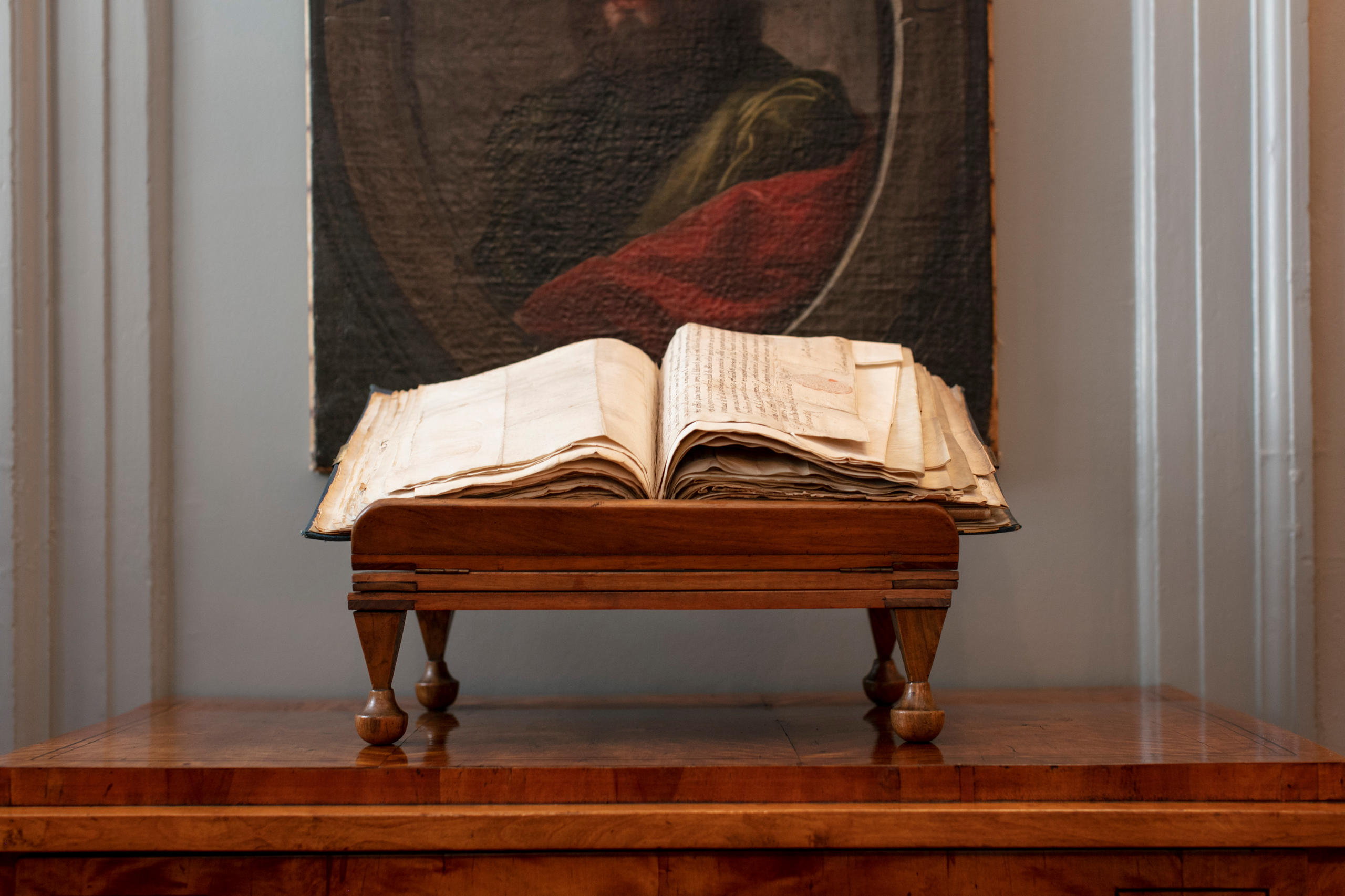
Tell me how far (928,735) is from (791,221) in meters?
0.84

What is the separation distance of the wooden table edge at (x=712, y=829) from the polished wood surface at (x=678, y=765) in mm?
24

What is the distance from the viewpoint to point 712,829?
92 cm

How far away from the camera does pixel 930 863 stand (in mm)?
929

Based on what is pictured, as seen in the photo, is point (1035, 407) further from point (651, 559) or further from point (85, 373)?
point (85, 373)

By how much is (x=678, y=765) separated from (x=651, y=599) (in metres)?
0.17

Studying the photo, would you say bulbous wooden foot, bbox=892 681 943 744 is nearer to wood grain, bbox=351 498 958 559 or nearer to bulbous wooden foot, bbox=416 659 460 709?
wood grain, bbox=351 498 958 559

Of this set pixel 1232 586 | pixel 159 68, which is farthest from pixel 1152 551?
pixel 159 68

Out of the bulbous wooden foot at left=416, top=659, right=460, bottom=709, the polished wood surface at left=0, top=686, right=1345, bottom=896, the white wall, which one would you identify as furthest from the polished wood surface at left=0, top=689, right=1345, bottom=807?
the white wall

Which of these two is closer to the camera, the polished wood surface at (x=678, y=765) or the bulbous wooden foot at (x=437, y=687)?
the polished wood surface at (x=678, y=765)

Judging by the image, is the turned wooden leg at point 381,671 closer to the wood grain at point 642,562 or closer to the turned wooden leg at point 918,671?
the wood grain at point 642,562

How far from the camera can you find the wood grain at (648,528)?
949 mm

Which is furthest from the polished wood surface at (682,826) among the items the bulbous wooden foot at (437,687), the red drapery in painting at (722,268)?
the red drapery in painting at (722,268)

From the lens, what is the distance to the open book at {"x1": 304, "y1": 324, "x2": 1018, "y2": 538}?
38.3 inches

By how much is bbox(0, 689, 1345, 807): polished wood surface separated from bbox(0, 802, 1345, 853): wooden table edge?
2 centimetres
